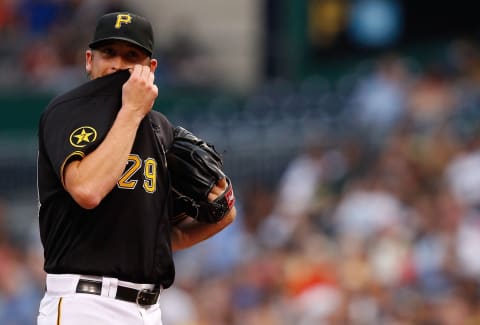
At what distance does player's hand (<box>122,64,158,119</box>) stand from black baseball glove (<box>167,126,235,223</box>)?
36 cm

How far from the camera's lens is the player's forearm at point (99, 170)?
3.85 metres

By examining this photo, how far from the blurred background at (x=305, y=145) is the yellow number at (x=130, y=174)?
4471 millimetres

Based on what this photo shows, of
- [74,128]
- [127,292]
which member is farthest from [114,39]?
[127,292]

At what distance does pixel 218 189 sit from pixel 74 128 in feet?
2.35

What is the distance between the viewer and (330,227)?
34.0ft

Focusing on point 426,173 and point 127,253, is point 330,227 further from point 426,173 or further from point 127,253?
point 127,253

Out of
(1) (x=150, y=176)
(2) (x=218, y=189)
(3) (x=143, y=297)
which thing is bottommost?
(3) (x=143, y=297)

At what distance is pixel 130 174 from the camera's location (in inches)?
161

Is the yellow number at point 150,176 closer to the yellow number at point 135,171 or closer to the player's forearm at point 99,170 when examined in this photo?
the yellow number at point 135,171

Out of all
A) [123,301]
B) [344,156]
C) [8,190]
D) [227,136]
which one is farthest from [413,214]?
[123,301]

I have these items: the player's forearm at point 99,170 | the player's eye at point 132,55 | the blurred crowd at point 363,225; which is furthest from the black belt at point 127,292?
the blurred crowd at point 363,225

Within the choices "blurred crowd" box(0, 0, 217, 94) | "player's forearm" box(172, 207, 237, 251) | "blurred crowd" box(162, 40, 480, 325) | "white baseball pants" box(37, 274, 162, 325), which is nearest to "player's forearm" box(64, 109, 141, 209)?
"white baseball pants" box(37, 274, 162, 325)

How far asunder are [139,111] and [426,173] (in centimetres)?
691

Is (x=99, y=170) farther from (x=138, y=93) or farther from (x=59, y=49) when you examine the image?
(x=59, y=49)
